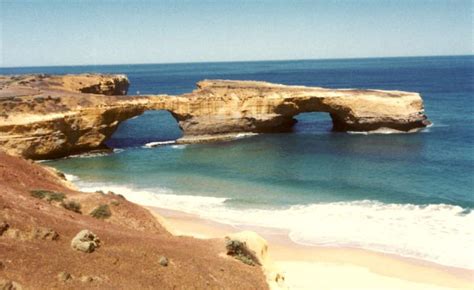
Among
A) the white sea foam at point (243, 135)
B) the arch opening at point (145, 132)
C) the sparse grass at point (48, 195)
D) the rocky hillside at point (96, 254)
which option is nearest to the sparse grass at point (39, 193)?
the sparse grass at point (48, 195)

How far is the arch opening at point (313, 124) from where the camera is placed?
59.7m

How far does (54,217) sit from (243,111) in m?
39.4

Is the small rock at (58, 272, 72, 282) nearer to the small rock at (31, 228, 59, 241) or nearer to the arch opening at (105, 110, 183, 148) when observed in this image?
the small rock at (31, 228, 59, 241)

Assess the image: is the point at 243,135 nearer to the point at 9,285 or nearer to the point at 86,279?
the point at 86,279

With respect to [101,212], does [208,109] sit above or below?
below

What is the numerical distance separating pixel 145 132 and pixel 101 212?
44.1m

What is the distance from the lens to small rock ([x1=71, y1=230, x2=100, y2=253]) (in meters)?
14.9

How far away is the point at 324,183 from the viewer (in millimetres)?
35531

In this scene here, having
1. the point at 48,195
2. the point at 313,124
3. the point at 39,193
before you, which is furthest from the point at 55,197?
the point at 313,124

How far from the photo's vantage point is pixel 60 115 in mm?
45969

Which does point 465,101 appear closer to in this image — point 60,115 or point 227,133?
point 227,133

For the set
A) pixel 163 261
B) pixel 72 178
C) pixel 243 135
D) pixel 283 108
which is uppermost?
pixel 163 261

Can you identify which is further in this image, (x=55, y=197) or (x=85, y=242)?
(x=55, y=197)

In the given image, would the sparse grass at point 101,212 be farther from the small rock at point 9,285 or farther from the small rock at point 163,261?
the small rock at point 9,285
